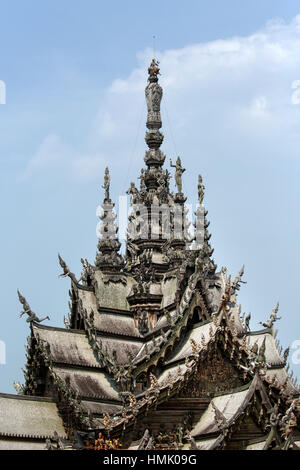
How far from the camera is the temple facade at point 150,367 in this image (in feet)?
103

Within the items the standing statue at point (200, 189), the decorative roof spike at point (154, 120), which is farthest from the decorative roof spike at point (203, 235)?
the decorative roof spike at point (154, 120)

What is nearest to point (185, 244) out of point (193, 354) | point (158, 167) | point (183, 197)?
point (183, 197)

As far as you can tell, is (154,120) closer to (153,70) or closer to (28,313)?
(153,70)

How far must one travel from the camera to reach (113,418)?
32.8m

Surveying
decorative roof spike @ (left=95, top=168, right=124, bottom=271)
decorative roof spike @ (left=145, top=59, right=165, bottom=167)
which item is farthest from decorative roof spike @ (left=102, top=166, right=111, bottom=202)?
decorative roof spike @ (left=145, top=59, right=165, bottom=167)

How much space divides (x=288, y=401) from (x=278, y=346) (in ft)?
24.5

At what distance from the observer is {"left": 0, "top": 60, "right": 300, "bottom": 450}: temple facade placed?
3136 centimetres

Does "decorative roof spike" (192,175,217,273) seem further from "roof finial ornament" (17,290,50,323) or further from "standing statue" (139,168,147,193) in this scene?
"roof finial ornament" (17,290,50,323)

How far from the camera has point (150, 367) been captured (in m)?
35.8

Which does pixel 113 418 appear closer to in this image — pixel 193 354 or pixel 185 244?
pixel 193 354

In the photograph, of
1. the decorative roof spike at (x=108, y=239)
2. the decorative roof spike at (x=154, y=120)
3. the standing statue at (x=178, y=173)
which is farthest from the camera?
the decorative roof spike at (x=154, y=120)

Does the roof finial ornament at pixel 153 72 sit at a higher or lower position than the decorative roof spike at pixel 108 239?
higher

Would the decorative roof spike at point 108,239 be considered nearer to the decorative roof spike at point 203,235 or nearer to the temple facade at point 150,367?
the temple facade at point 150,367

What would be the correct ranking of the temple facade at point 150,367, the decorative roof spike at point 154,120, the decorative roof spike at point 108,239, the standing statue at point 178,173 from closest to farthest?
1. the temple facade at point 150,367
2. the decorative roof spike at point 108,239
3. the standing statue at point 178,173
4. the decorative roof spike at point 154,120
